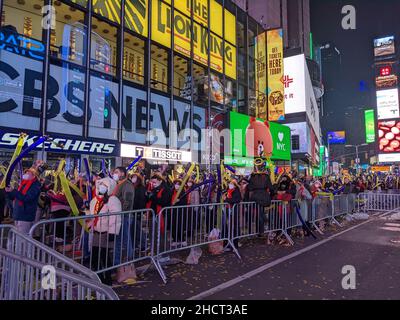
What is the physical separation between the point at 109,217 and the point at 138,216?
1.83 m

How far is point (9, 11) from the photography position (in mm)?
15953

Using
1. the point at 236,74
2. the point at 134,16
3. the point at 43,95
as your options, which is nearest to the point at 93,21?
the point at 134,16

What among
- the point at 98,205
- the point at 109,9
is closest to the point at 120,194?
the point at 98,205

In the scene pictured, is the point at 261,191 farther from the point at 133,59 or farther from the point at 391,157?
the point at 391,157

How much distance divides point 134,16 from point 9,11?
249 inches

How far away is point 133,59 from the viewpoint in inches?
824

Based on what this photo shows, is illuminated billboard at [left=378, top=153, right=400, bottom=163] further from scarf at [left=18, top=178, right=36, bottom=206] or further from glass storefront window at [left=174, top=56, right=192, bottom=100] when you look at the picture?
scarf at [left=18, top=178, right=36, bottom=206]

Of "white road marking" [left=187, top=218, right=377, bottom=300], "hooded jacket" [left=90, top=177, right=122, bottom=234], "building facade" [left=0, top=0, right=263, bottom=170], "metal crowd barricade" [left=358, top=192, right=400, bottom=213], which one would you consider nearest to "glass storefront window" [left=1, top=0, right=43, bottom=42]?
"building facade" [left=0, top=0, right=263, bottom=170]

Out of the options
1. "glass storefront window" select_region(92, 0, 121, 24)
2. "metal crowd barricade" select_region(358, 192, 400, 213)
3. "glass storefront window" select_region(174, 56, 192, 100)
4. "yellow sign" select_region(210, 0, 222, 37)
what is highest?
"yellow sign" select_region(210, 0, 222, 37)

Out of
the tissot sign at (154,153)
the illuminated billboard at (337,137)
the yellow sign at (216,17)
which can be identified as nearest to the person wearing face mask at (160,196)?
the tissot sign at (154,153)

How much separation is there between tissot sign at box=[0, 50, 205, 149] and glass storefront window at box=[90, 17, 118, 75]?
2.56ft

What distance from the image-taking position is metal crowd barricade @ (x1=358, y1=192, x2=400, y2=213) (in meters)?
18.2

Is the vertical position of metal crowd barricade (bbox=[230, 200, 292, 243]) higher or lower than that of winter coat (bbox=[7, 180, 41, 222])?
lower

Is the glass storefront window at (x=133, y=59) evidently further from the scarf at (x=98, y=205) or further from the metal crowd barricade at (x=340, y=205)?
the scarf at (x=98, y=205)
